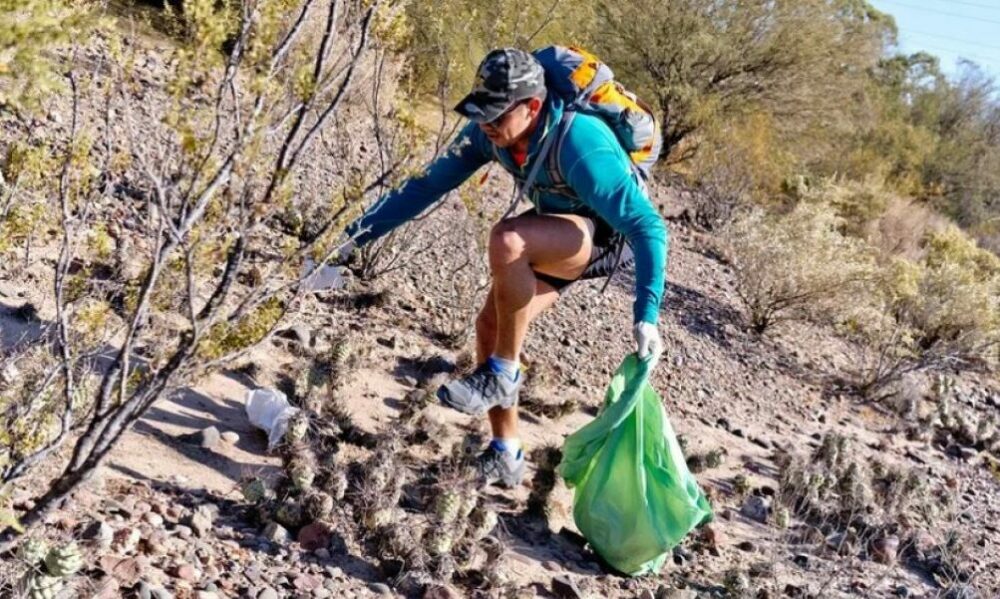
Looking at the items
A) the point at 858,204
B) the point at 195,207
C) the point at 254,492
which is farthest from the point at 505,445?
the point at 858,204

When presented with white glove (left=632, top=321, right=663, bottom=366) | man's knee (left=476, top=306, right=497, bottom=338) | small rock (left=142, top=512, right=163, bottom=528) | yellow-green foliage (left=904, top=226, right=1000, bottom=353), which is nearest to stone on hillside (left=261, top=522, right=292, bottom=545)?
small rock (left=142, top=512, right=163, bottom=528)

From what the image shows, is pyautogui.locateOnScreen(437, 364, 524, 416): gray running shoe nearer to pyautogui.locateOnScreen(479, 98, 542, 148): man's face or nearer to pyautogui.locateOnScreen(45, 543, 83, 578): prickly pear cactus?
pyautogui.locateOnScreen(479, 98, 542, 148): man's face

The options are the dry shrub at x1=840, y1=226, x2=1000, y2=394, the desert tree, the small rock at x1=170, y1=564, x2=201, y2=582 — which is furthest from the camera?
the dry shrub at x1=840, y1=226, x2=1000, y2=394

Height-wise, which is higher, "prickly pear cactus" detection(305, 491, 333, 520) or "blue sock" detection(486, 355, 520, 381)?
"blue sock" detection(486, 355, 520, 381)

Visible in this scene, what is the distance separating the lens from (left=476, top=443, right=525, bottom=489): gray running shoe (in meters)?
3.54

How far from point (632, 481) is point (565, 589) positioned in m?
0.41

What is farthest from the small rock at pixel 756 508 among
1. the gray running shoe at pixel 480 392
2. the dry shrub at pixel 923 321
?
the dry shrub at pixel 923 321

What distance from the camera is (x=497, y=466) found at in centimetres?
356

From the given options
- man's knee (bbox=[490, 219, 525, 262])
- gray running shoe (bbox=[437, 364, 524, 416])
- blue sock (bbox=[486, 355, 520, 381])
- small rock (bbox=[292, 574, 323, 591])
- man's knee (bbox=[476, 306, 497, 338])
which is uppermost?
man's knee (bbox=[490, 219, 525, 262])

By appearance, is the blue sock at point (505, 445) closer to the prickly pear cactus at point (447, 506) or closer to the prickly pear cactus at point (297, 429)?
the prickly pear cactus at point (447, 506)

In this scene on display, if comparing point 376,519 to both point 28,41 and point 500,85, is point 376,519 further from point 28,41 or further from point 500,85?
point 28,41

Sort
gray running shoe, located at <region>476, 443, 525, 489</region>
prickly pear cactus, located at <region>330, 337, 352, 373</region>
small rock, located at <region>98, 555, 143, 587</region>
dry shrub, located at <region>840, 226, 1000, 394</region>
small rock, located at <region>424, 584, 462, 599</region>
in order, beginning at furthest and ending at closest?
dry shrub, located at <region>840, 226, 1000, 394</region> → prickly pear cactus, located at <region>330, 337, 352, 373</region> → gray running shoe, located at <region>476, 443, 525, 489</region> → small rock, located at <region>424, 584, 462, 599</region> → small rock, located at <region>98, 555, 143, 587</region>

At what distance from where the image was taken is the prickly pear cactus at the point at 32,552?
7.12 feet

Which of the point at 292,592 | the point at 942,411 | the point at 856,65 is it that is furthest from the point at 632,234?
the point at 856,65
